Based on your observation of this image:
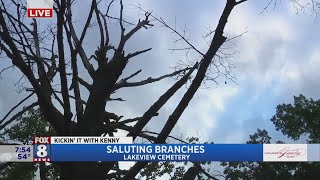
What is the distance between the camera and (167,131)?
23.3ft

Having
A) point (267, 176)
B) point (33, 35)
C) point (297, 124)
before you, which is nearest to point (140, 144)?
point (33, 35)
